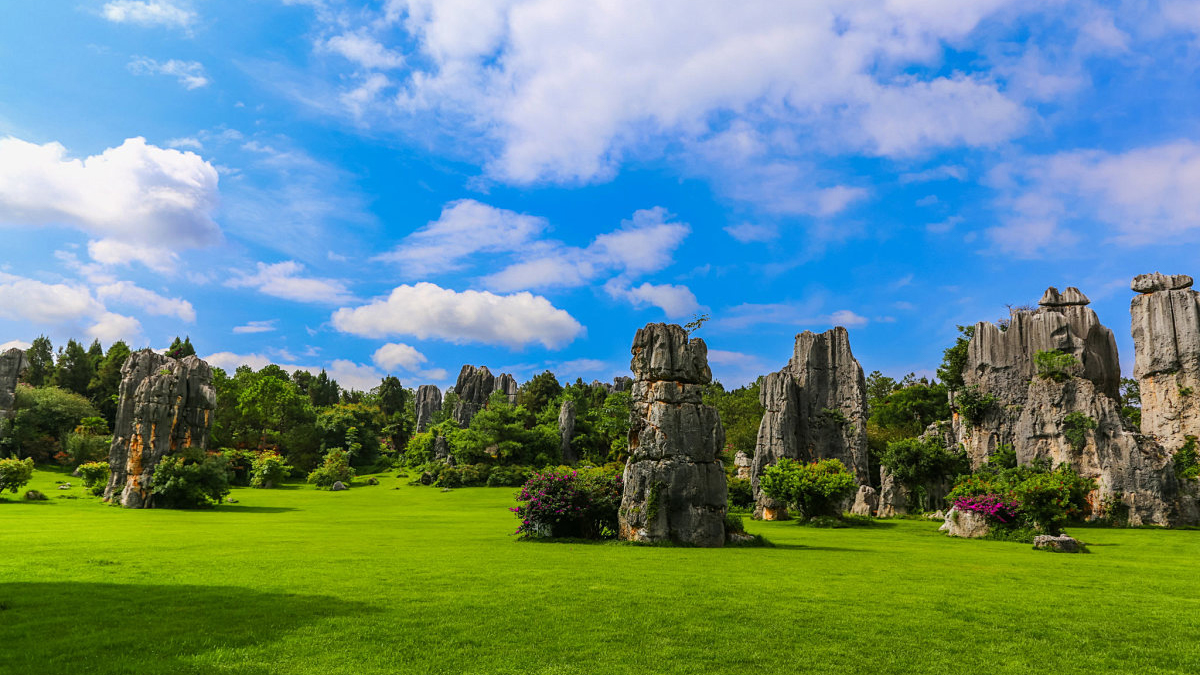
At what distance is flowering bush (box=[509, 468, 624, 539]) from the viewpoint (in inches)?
720

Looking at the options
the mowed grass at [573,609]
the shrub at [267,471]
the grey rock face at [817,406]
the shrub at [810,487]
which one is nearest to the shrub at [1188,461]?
the grey rock face at [817,406]

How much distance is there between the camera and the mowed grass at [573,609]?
671 cm

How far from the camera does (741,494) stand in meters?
34.3

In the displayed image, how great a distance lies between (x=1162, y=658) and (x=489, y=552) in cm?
1164

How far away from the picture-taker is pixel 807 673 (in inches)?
253

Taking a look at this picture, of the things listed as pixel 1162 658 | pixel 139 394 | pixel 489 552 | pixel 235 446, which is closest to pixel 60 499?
pixel 139 394

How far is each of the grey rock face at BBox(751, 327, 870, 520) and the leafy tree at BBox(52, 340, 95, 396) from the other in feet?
243

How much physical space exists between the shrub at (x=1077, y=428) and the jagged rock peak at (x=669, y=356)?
22762 mm

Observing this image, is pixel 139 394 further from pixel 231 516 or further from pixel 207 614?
pixel 207 614

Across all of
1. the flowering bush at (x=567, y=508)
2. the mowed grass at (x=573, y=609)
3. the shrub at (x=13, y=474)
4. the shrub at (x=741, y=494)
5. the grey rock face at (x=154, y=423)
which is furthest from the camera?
the shrub at (x=741, y=494)

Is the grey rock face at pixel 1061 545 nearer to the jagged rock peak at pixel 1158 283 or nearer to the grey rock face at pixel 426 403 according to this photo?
the jagged rock peak at pixel 1158 283

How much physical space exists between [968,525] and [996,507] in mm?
1105

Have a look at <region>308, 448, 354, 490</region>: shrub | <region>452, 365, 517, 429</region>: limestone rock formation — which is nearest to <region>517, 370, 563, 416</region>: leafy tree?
<region>452, 365, 517, 429</region>: limestone rock formation

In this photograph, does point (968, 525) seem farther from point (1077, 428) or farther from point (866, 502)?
point (1077, 428)
